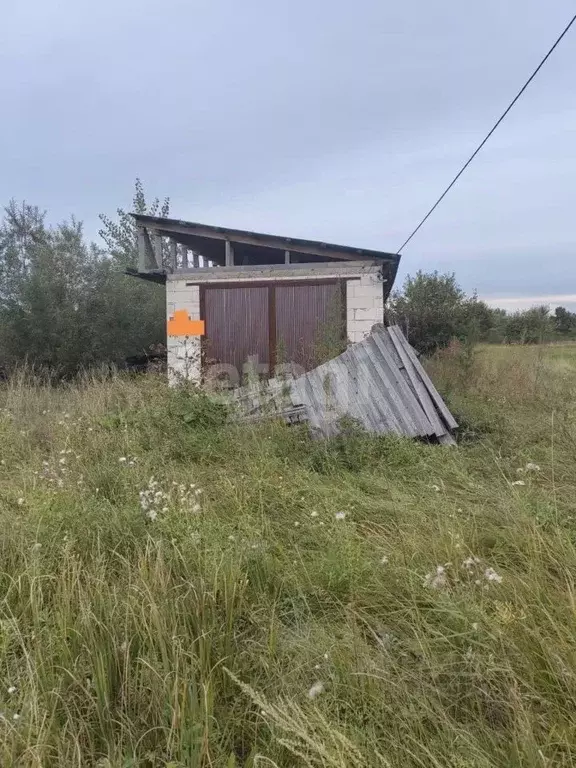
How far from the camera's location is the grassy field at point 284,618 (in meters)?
1.45

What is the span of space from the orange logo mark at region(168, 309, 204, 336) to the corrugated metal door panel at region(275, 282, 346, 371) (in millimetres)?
1529

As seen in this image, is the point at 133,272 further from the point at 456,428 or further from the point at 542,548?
the point at 542,548

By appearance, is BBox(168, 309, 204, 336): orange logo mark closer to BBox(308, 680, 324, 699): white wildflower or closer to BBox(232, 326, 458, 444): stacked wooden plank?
BBox(232, 326, 458, 444): stacked wooden plank

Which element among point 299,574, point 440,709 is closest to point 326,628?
point 299,574

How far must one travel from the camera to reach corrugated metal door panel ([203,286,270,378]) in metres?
8.74

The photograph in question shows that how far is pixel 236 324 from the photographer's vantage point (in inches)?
347

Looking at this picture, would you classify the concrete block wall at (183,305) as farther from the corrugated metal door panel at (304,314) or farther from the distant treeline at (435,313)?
the distant treeline at (435,313)

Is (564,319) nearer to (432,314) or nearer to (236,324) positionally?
(432,314)

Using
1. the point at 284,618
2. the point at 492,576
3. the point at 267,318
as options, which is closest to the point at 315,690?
the point at 284,618

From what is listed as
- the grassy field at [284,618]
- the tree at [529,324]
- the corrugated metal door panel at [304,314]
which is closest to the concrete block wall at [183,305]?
the corrugated metal door panel at [304,314]

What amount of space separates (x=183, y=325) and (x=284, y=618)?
292 inches

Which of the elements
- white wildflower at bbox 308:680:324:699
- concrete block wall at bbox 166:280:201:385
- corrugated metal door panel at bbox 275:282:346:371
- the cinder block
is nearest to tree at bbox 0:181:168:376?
concrete block wall at bbox 166:280:201:385

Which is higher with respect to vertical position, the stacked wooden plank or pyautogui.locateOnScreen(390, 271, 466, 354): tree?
pyautogui.locateOnScreen(390, 271, 466, 354): tree

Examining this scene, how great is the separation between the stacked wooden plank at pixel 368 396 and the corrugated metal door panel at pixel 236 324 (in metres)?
3.01
